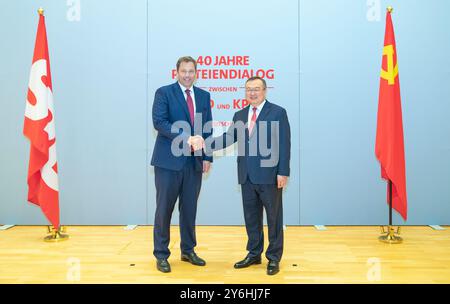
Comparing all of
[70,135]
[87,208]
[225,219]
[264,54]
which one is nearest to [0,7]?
[70,135]

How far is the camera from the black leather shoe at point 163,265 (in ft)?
11.1

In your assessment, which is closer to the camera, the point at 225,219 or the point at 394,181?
the point at 394,181

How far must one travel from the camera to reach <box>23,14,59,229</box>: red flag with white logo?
14.5 feet

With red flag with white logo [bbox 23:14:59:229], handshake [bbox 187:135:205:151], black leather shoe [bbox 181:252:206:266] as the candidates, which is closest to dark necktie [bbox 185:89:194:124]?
handshake [bbox 187:135:205:151]

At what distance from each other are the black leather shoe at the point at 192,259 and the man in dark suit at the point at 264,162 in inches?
11.3

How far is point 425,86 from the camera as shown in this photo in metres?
4.97

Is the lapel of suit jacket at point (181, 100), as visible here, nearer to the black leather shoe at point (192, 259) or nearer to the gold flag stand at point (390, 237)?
the black leather shoe at point (192, 259)

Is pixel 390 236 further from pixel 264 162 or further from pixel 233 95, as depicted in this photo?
pixel 233 95

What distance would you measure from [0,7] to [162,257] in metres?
3.50

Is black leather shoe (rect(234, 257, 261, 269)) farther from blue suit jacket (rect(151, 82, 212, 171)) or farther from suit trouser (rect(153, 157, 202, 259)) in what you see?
blue suit jacket (rect(151, 82, 212, 171))

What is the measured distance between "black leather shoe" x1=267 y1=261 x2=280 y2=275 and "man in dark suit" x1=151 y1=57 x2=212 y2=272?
57 centimetres

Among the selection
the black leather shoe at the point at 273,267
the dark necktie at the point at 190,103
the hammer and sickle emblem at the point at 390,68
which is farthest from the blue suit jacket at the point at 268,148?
the hammer and sickle emblem at the point at 390,68

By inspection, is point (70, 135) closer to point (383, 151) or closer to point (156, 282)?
point (156, 282)

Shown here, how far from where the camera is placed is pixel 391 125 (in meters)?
4.42
